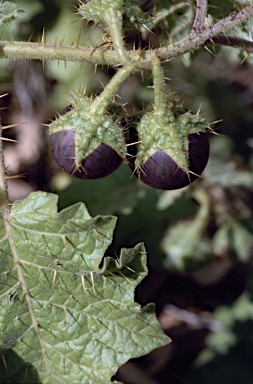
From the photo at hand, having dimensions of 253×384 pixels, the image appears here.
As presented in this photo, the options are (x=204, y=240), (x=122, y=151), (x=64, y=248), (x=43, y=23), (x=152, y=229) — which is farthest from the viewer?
(x=204, y=240)

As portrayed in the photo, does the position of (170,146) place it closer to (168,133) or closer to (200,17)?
(168,133)

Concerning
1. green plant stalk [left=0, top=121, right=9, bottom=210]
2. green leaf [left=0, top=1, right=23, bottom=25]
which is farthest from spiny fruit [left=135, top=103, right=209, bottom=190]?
green leaf [left=0, top=1, right=23, bottom=25]

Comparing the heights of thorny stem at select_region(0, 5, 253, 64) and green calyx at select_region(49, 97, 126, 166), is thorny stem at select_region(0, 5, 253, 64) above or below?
above

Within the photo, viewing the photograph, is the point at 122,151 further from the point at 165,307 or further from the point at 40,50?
the point at 165,307

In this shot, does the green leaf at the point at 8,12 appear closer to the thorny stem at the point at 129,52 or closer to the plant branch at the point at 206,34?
the thorny stem at the point at 129,52

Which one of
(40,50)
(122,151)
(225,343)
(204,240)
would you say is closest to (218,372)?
(225,343)

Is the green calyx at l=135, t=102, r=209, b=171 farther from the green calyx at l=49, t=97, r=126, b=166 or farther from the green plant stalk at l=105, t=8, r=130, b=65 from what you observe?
the green plant stalk at l=105, t=8, r=130, b=65

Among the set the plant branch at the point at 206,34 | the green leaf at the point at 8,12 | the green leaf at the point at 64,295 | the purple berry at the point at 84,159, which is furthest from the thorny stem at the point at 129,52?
the green leaf at the point at 64,295
